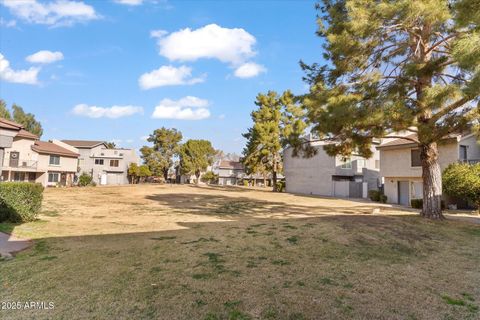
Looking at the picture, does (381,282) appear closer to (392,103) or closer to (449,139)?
(392,103)

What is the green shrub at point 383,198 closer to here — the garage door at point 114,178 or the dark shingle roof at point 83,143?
the garage door at point 114,178

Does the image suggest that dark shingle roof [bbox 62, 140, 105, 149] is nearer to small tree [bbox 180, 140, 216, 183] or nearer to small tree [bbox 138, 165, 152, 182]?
small tree [bbox 138, 165, 152, 182]

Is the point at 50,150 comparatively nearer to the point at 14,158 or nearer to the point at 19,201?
the point at 14,158

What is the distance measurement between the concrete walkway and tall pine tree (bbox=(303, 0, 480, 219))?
11.2m

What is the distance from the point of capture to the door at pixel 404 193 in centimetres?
2637

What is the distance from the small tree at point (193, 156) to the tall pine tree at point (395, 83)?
51.4 metres

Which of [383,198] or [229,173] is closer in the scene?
[383,198]

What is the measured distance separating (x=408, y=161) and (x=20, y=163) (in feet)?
147

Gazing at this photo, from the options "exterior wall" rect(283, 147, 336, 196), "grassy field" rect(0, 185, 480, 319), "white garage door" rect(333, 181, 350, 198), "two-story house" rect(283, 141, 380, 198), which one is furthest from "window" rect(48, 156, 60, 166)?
"white garage door" rect(333, 181, 350, 198)

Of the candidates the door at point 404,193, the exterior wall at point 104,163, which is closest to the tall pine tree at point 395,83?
the door at point 404,193

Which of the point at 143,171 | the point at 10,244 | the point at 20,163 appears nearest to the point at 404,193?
the point at 10,244

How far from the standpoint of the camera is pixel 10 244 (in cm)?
829

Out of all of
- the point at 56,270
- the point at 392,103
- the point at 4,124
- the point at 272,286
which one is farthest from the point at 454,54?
the point at 4,124

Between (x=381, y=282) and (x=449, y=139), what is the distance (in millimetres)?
11021
